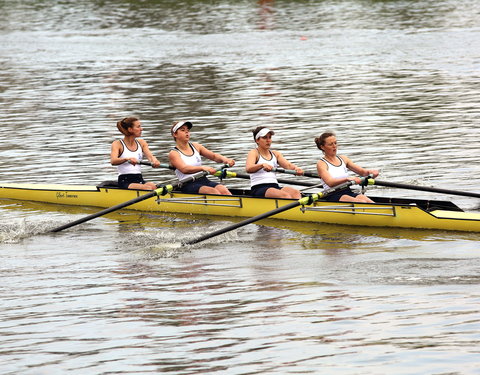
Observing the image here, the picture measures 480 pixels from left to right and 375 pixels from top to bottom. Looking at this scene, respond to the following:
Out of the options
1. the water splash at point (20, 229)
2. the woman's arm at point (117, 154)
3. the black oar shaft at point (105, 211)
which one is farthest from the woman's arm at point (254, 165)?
the water splash at point (20, 229)

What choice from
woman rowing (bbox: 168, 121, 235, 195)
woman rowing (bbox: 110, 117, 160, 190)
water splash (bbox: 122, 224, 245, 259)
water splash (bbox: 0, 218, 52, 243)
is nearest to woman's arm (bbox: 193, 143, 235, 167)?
woman rowing (bbox: 168, 121, 235, 195)

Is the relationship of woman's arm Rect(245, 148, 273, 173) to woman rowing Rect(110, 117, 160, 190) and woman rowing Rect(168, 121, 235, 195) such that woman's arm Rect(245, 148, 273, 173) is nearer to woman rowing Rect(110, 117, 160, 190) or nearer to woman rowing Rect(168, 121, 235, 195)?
woman rowing Rect(168, 121, 235, 195)

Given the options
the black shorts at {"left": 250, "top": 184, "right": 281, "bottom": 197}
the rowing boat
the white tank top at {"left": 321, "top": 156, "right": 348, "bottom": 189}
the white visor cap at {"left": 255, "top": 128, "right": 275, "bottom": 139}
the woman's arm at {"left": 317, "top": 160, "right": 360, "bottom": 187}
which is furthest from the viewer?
the black shorts at {"left": 250, "top": 184, "right": 281, "bottom": 197}

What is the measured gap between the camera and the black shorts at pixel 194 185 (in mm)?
18747

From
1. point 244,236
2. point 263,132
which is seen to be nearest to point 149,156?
point 263,132

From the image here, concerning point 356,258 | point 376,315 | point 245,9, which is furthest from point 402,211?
point 245,9

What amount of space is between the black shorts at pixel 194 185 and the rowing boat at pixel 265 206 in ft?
0.39

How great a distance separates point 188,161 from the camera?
Answer: 18.7m

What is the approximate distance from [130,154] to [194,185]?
1535mm

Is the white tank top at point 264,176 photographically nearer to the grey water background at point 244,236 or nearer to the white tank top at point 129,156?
the grey water background at point 244,236

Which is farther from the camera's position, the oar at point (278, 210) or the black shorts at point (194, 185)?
the black shorts at point (194, 185)

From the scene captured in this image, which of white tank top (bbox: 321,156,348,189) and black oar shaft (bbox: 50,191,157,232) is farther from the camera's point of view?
black oar shaft (bbox: 50,191,157,232)

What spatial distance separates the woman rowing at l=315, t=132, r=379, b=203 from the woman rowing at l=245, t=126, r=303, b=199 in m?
0.71

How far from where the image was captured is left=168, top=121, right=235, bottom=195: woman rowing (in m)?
18.5
